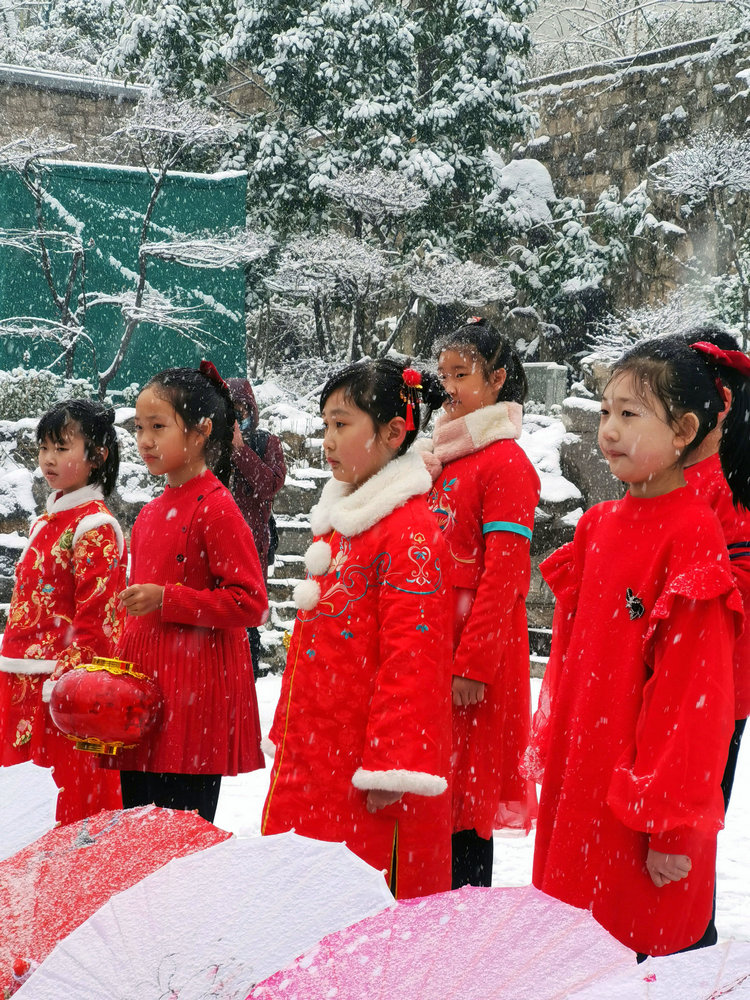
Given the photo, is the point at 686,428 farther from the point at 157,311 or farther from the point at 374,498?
the point at 157,311

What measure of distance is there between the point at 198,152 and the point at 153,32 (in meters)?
1.28

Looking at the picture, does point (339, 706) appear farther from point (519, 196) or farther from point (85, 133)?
point (85, 133)

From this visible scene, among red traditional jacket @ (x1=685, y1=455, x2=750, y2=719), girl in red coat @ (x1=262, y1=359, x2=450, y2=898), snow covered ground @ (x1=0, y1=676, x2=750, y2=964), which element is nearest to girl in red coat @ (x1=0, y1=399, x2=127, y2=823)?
snow covered ground @ (x1=0, y1=676, x2=750, y2=964)

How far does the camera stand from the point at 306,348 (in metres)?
12.7

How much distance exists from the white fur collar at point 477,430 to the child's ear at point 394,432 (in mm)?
524

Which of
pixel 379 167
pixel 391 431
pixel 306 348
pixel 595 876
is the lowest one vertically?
pixel 595 876

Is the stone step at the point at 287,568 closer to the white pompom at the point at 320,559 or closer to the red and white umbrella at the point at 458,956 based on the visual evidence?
the white pompom at the point at 320,559

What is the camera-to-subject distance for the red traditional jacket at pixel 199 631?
2.39 metres

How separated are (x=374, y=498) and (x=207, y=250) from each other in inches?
342

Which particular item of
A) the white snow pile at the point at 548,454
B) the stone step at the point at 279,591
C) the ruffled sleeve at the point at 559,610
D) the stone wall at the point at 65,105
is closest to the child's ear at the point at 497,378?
the ruffled sleeve at the point at 559,610

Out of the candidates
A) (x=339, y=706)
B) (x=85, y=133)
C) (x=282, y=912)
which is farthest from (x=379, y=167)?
(x=282, y=912)

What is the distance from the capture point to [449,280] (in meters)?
11.4

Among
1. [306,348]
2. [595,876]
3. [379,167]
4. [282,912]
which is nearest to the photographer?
[282,912]

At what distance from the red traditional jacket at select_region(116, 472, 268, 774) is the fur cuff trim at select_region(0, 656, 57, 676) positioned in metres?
0.42
